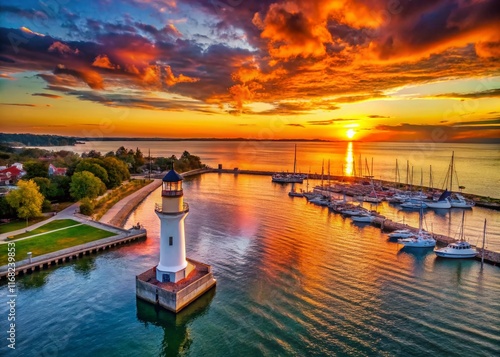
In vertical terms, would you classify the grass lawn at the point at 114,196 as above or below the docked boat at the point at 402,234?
above

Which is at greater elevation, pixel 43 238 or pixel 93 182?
pixel 93 182

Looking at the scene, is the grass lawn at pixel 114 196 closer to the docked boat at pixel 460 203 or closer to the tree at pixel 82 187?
the tree at pixel 82 187

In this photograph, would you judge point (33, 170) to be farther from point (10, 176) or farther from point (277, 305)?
point (277, 305)

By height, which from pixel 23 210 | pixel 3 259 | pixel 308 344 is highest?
pixel 23 210

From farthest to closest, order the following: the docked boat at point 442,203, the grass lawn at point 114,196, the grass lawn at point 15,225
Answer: the docked boat at point 442,203 → the grass lawn at point 114,196 → the grass lawn at point 15,225

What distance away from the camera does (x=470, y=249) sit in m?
34.9

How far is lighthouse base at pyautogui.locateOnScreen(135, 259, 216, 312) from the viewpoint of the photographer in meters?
22.2

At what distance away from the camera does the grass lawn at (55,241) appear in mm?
29802

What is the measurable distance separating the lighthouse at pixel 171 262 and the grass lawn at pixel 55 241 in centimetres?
1330

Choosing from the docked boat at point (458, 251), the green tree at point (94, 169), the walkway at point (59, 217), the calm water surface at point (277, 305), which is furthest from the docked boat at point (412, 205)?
the green tree at point (94, 169)

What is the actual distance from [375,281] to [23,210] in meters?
40.3

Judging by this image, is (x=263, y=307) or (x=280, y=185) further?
(x=280, y=185)

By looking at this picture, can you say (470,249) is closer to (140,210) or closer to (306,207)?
(306,207)

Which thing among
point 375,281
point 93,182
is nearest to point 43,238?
point 93,182
